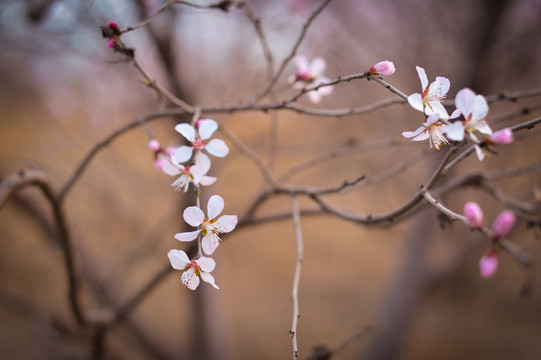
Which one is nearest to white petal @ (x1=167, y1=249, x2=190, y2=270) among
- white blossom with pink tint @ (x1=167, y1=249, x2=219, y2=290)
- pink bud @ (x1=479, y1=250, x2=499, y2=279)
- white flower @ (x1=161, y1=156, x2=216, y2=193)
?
white blossom with pink tint @ (x1=167, y1=249, x2=219, y2=290)

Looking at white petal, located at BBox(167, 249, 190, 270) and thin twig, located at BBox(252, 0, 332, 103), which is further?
→ thin twig, located at BBox(252, 0, 332, 103)

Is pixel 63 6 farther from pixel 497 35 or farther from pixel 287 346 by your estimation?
pixel 287 346

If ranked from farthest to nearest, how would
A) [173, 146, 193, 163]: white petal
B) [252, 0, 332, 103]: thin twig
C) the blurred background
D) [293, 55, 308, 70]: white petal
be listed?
1. the blurred background
2. [293, 55, 308, 70]: white petal
3. [252, 0, 332, 103]: thin twig
4. [173, 146, 193, 163]: white petal

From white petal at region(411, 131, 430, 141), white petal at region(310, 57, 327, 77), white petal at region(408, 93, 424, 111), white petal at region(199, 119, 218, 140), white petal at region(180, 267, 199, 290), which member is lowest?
white petal at region(180, 267, 199, 290)

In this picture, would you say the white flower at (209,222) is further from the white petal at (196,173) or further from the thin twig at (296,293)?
the thin twig at (296,293)

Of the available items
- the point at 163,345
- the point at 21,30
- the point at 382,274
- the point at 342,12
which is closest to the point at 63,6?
the point at 21,30

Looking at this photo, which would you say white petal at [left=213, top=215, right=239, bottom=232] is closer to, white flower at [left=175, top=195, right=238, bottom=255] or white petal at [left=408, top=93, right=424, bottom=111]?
white flower at [left=175, top=195, right=238, bottom=255]

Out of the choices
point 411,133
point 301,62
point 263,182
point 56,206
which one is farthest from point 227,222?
point 263,182
